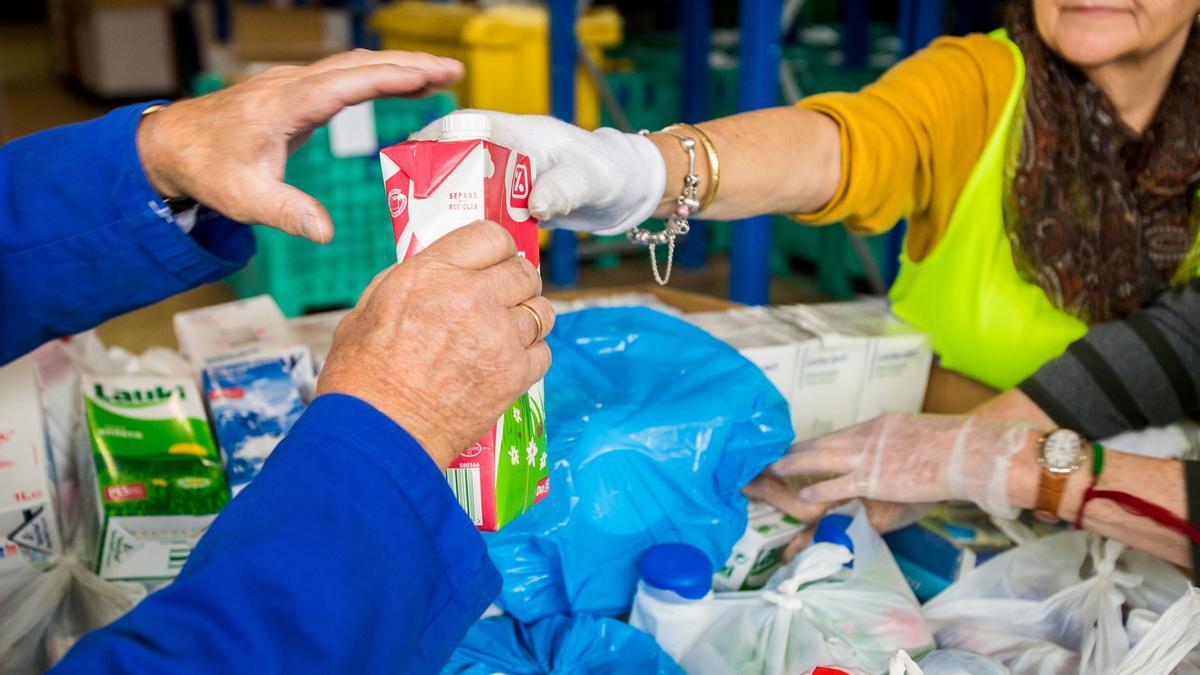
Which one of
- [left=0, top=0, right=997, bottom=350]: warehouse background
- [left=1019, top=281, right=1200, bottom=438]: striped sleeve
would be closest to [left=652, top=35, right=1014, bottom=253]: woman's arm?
[left=1019, top=281, right=1200, bottom=438]: striped sleeve

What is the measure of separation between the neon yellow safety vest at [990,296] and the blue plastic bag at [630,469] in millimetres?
439

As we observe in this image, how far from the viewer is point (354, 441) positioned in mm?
628

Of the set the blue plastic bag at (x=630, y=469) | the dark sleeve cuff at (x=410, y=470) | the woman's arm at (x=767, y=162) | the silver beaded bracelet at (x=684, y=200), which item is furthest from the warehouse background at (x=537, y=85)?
the dark sleeve cuff at (x=410, y=470)

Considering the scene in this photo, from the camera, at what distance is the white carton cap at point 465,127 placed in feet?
2.45

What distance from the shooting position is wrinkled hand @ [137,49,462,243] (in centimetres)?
88

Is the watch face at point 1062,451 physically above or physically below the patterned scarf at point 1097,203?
below

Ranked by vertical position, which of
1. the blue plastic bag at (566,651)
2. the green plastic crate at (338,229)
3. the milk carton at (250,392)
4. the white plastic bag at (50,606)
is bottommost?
the green plastic crate at (338,229)

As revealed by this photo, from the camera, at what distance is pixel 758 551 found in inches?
40.0

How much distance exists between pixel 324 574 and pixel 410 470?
0.28 feet

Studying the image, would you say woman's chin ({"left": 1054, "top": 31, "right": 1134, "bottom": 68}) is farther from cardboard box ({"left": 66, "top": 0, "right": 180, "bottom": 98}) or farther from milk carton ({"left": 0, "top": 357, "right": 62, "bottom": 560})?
cardboard box ({"left": 66, "top": 0, "right": 180, "bottom": 98})

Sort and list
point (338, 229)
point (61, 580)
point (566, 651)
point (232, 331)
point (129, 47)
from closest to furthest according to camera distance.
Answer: point (566, 651) → point (61, 580) → point (232, 331) → point (338, 229) → point (129, 47)

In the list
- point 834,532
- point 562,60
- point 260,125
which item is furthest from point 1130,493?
point 562,60

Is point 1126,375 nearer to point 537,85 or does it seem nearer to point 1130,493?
point 1130,493

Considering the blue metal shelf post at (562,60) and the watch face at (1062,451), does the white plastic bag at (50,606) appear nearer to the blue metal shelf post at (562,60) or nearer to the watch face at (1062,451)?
the watch face at (1062,451)
